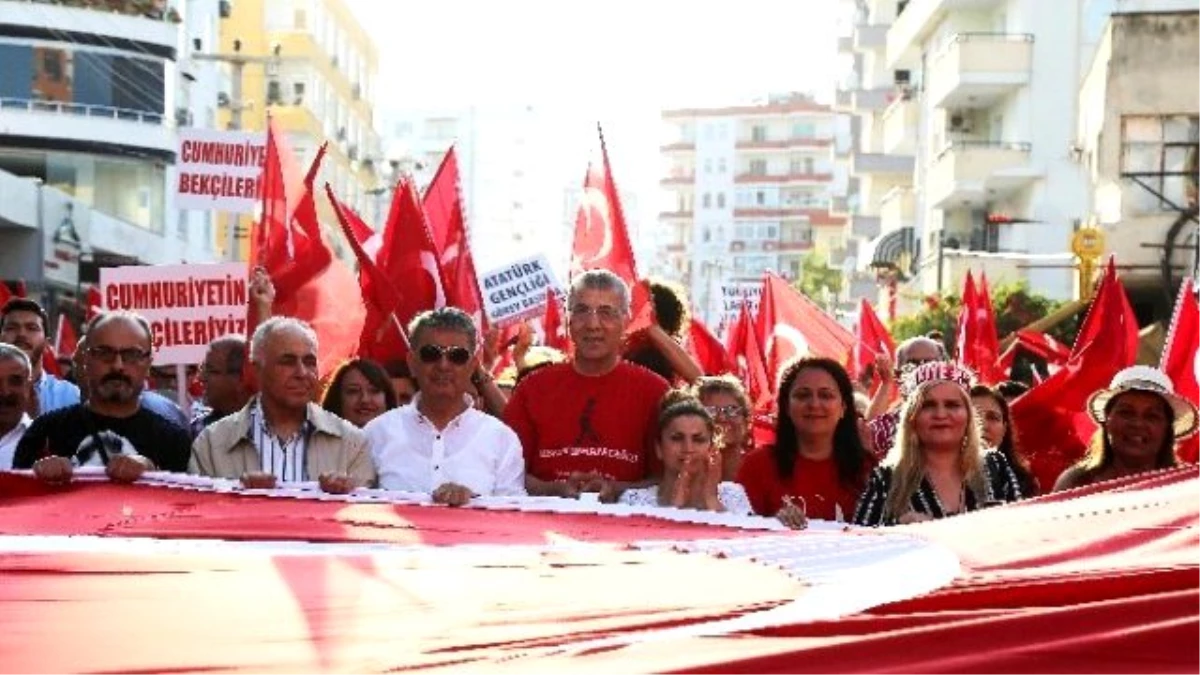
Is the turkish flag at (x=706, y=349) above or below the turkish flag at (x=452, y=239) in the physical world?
below

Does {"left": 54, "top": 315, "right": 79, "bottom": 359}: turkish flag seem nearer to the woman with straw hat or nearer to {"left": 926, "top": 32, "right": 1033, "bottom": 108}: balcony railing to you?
the woman with straw hat

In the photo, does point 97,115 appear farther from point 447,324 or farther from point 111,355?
point 447,324

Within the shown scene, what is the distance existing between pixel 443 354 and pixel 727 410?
1.19 metres

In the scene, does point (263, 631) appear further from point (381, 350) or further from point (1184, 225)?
point (1184, 225)

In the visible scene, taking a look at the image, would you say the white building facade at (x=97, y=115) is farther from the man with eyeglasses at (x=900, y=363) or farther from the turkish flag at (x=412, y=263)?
the man with eyeglasses at (x=900, y=363)

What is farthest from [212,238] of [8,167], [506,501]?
[506,501]

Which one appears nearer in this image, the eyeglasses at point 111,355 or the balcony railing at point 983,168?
the eyeglasses at point 111,355

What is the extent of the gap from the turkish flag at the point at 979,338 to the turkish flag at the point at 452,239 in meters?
4.44

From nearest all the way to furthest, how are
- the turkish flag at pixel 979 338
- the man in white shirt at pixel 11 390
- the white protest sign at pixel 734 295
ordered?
the man in white shirt at pixel 11 390, the turkish flag at pixel 979 338, the white protest sign at pixel 734 295

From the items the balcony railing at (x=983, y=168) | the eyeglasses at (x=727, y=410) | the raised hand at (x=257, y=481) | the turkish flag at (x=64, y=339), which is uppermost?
the balcony railing at (x=983, y=168)

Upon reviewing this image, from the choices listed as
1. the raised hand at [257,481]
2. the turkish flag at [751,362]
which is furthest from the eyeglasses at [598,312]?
the turkish flag at [751,362]

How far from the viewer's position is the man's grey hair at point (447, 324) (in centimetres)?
771

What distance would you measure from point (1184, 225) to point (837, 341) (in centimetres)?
1993

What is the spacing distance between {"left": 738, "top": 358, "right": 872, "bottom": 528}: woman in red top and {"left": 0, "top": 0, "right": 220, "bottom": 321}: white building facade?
125 feet
